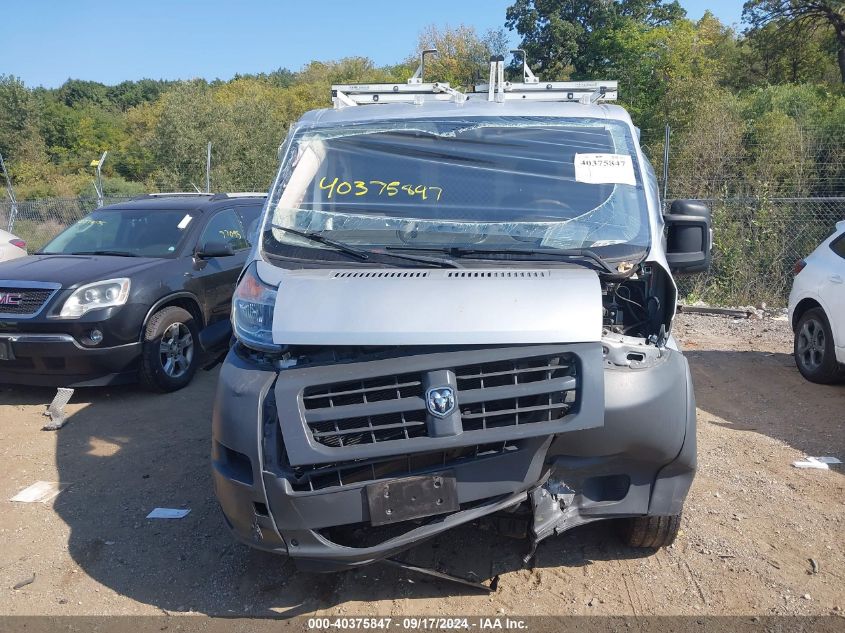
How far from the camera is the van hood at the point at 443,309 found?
2.85 m

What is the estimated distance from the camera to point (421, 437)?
280 centimetres

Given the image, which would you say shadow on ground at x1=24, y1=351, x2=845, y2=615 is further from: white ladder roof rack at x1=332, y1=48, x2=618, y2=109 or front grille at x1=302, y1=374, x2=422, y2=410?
white ladder roof rack at x1=332, y1=48, x2=618, y2=109

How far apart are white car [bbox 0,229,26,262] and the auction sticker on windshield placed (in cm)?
819

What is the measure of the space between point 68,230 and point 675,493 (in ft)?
23.0

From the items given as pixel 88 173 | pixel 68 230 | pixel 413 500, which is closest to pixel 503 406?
pixel 413 500

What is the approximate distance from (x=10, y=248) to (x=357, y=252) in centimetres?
790

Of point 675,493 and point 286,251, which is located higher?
point 286,251

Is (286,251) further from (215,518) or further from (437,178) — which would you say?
(215,518)

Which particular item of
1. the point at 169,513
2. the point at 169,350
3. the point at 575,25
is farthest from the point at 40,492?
the point at 575,25

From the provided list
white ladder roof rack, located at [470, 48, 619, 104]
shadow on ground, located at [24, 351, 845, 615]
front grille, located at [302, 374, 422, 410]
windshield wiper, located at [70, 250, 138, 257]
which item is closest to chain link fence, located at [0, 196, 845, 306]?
shadow on ground, located at [24, 351, 845, 615]

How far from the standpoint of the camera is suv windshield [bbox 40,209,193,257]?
23.6 ft

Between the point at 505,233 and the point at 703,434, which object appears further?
the point at 703,434

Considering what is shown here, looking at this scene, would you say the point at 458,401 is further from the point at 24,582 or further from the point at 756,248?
the point at 756,248

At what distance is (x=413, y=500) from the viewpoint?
2799 millimetres
